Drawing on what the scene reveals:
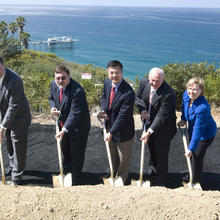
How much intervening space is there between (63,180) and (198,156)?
1.95m

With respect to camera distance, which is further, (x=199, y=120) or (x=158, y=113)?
(x=158, y=113)

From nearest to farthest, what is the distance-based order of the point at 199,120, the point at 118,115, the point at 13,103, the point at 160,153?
the point at 199,120
the point at 13,103
the point at 118,115
the point at 160,153

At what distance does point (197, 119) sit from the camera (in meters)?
3.49

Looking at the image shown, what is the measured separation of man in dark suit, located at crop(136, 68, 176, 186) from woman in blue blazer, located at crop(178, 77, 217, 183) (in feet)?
0.73

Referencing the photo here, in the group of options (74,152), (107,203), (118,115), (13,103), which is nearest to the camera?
(107,203)

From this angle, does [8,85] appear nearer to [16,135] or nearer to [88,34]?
[16,135]

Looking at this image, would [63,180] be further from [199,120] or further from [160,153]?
[199,120]

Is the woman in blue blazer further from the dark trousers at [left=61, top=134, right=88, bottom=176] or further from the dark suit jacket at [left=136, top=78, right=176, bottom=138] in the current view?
the dark trousers at [left=61, top=134, right=88, bottom=176]

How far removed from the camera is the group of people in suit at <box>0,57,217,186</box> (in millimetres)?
3555

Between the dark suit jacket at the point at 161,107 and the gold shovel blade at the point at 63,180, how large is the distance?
144cm

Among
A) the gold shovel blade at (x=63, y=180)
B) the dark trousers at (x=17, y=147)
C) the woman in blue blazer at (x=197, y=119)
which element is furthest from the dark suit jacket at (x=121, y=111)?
the dark trousers at (x=17, y=147)

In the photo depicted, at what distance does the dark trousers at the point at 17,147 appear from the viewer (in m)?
4.00

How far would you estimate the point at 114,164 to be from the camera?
4359mm

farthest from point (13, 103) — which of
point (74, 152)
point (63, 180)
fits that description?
point (63, 180)
